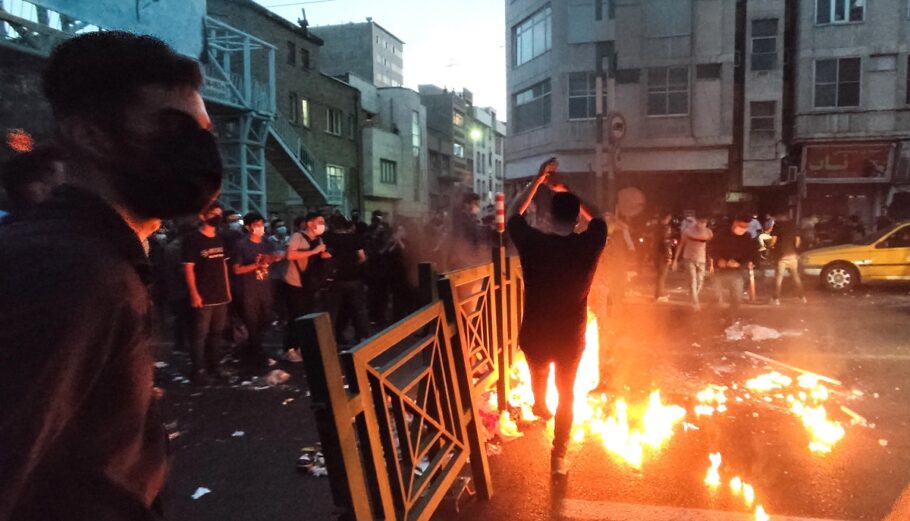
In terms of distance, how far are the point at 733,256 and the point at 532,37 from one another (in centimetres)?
2270

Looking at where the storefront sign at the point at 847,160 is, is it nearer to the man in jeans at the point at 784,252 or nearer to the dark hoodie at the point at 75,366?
the man in jeans at the point at 784,252

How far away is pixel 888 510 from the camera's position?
3.65 m

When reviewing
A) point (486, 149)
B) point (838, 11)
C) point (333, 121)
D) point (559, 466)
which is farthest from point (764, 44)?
point (486, 149)

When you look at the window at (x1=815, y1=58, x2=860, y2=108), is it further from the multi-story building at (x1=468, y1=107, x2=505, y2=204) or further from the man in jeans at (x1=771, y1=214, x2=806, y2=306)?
the multi-story building at (x1=468, y1=107, x2=505, y2=204)

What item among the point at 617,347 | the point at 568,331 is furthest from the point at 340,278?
the point at 568,331

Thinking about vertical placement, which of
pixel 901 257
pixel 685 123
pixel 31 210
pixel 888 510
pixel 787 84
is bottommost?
pixel 888 510

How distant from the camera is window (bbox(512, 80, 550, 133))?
28.8 metres

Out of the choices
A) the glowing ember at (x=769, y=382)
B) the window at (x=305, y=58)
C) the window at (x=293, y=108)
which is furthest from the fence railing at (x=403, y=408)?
the window at (x=305, y=58)

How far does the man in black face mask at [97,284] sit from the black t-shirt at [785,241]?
1267 cm

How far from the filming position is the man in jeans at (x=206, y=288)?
6.44m

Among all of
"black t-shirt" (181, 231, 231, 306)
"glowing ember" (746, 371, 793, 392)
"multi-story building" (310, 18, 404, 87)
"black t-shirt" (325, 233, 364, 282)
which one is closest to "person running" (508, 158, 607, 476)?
"glowing ember" (746, 371, 793, 392)

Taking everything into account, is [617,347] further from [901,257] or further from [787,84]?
[787,84]

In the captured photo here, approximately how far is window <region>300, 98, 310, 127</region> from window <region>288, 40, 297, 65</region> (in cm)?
204

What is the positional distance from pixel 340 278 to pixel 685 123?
23.2 m
